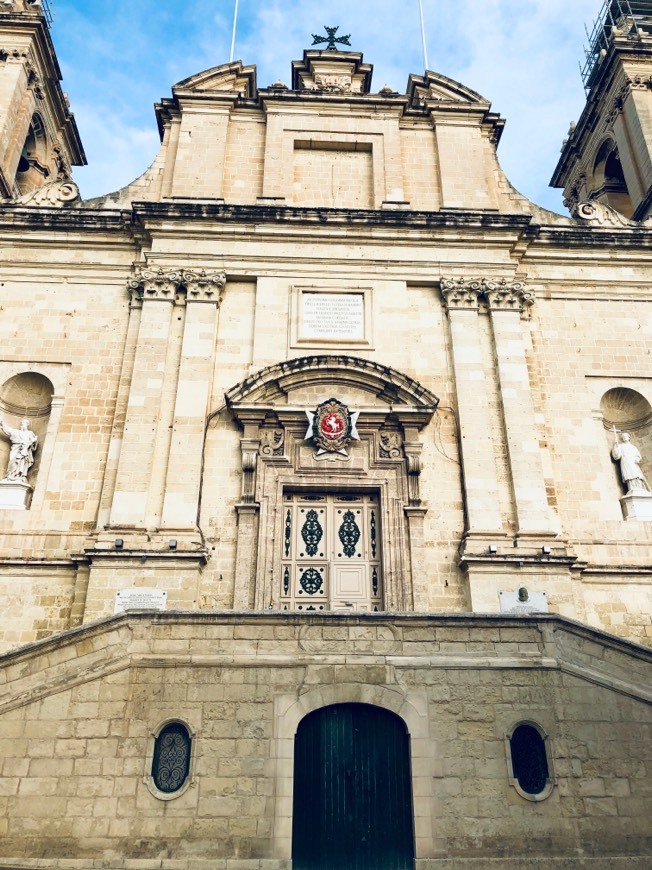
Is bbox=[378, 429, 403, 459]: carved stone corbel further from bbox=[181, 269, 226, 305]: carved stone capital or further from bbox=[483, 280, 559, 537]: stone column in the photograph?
bbox=[181, 269, 226, 305]: carved stone capital

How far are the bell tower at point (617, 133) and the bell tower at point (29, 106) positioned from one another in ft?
50.3

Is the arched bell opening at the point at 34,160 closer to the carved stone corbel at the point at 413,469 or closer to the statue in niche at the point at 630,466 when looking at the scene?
the carved stone corbel at the point at 413,469

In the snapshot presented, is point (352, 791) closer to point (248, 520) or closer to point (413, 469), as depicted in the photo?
point (248, 520)

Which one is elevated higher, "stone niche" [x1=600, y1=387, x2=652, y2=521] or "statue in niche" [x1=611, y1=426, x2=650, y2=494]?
"stone niche" [x1=600, y1=387, x2=652, y2=521]

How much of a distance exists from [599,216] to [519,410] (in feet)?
20.8

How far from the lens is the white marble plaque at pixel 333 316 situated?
15.4m

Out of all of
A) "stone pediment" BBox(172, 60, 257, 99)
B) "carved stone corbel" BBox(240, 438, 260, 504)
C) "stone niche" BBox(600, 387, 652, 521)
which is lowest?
"carved stone corbel" BBox(240, 438, 260, 504)

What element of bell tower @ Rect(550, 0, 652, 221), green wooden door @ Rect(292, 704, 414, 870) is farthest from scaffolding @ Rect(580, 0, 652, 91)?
green wooden door @ Rect(292, 704, 414, 870)

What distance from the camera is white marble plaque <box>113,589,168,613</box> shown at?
12.4 meters

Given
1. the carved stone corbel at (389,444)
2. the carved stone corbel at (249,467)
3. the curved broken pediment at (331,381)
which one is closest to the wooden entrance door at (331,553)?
the carved stone corbel at (249,467)

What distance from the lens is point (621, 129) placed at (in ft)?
70.2

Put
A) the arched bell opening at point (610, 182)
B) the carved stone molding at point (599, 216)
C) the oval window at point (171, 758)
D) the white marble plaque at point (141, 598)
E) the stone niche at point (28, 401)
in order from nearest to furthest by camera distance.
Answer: the oval window at point (171, 758) → the white marble plaque at point (141, 598) → the stone niche at point (28, 401) → the carved stone molding at point (599, 216) → the arched bell opening at point (610, 182)

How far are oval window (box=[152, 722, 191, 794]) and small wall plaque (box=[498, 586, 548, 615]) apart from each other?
6.38 meters

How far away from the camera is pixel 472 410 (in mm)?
14672
